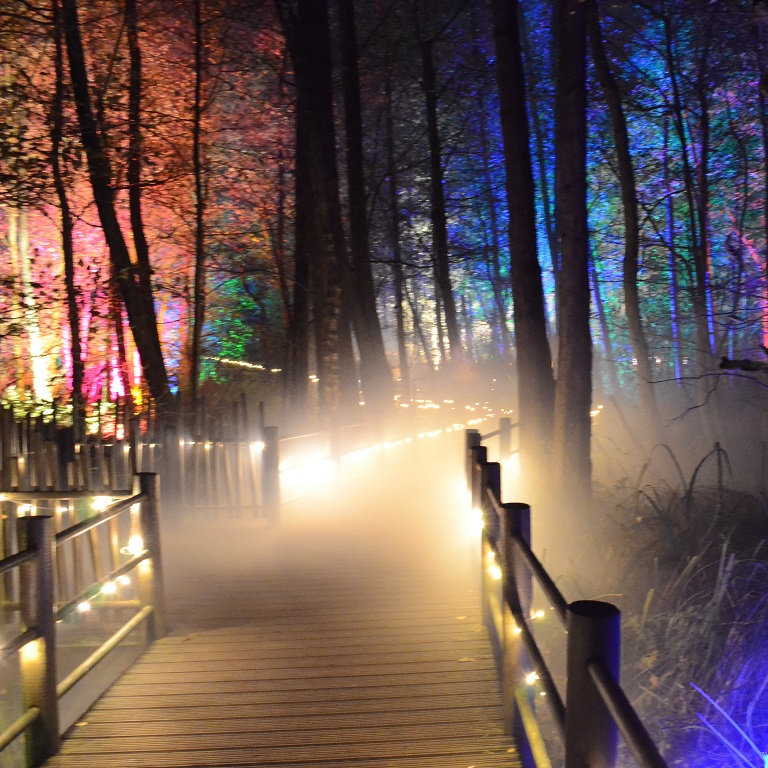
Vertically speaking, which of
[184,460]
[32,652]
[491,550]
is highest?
[184,460]

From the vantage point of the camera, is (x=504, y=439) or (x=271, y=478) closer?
(x=271, y=478)

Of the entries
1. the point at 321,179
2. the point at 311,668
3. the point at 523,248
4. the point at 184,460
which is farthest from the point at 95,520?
the point at 321,179

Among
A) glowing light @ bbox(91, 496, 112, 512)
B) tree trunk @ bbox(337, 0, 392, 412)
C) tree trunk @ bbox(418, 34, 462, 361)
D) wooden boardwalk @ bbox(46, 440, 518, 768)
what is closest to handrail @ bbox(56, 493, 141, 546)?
glowing light @ bbox(91, 496, 112, 512)

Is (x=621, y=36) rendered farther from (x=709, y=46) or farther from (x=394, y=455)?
(x=394, y=455)

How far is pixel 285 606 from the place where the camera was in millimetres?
6285

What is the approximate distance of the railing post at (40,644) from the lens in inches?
146

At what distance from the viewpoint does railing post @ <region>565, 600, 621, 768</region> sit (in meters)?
2.27

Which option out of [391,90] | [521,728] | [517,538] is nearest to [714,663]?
[521,728]

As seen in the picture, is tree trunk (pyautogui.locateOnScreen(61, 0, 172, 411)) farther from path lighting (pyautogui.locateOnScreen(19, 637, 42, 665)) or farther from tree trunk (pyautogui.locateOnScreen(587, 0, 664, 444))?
tree trunk (pyautogui.locateOnScreen(587, 0, 664, 444))

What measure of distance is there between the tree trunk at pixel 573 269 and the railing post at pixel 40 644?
6.68m

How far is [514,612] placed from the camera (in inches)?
150

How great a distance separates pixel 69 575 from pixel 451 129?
22.9m

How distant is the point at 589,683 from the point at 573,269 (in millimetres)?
7163

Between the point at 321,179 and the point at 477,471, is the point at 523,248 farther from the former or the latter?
the point at 321,179
